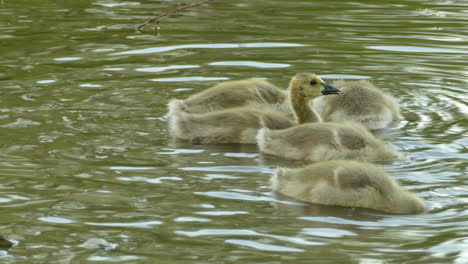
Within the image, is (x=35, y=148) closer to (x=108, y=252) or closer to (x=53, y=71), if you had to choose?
(x=108, y=252)

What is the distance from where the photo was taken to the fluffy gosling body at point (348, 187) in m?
6.24

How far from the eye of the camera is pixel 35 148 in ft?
25.2

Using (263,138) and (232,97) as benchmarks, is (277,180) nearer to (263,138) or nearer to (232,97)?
(263,138)

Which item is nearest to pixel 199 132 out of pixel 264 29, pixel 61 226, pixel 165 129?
pixel 165 129

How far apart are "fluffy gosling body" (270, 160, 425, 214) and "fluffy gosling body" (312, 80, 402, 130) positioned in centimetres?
231

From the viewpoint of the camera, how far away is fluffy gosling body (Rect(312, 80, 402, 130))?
8.88 meters

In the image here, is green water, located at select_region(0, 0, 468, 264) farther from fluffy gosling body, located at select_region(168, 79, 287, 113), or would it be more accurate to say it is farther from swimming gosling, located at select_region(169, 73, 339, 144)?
fluffy gosling body, located at select_region(168, 79, 287, 113)

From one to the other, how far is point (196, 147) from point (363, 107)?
5.62 ft

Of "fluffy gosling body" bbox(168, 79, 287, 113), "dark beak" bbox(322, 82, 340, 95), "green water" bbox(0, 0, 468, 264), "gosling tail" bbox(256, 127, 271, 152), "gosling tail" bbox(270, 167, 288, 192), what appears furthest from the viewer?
"fluffy gosling body" bbox(168, 79, 287, 113)

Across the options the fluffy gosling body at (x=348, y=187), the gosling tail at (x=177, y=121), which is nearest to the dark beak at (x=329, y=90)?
the gosling tail at (x=177, y=121)

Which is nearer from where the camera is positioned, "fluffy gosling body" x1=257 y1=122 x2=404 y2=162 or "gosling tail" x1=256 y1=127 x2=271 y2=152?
"fluffy gosling body" x1=257 y1=122 x2=404 y2=162

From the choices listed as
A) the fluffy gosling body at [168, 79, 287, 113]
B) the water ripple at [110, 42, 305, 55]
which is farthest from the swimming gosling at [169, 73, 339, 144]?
the water ripple at [110, 42, 305, 55]

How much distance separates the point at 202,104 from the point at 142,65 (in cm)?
257

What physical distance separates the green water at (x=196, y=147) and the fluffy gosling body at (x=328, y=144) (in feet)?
0.53
